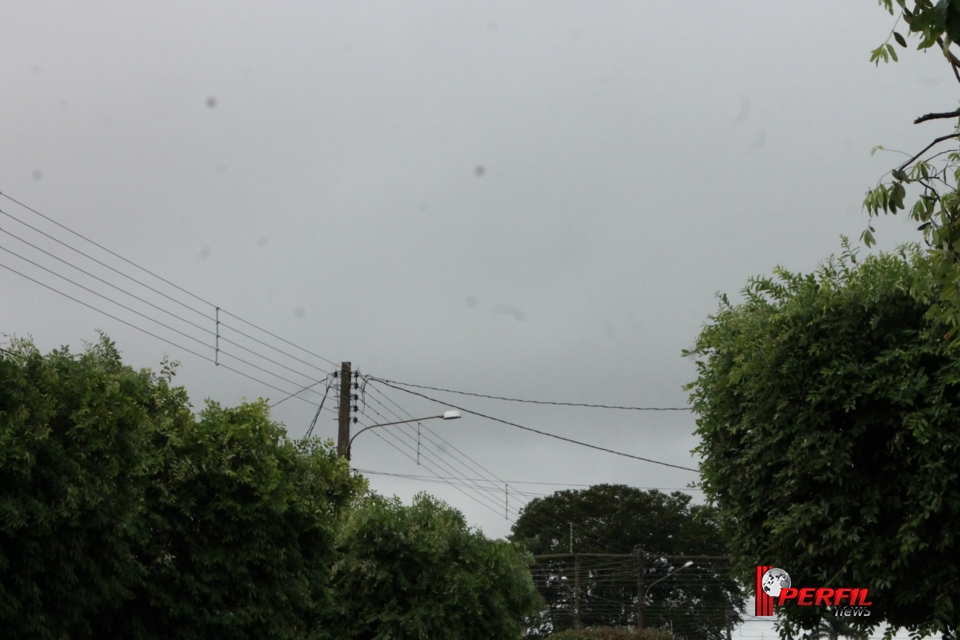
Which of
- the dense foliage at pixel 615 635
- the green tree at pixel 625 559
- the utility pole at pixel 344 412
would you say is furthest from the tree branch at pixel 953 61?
the green tree at pixel 625 559

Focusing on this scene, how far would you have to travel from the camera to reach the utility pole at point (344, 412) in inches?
1078

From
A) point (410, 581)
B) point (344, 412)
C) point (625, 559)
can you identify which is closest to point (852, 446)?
point (410, 581)

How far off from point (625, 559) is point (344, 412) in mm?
49850

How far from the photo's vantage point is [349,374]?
93.3 ft

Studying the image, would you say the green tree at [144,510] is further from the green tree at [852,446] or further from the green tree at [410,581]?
the green tree at [852,446]

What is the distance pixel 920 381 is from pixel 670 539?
215 feet

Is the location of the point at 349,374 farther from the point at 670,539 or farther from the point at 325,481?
the point at 670,539

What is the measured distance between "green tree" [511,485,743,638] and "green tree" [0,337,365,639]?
56.2 meters

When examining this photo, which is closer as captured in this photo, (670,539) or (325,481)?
(325,481)

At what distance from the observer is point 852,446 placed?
→ 43.9 feet

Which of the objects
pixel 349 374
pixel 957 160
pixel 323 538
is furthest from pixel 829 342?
pixel 349 374

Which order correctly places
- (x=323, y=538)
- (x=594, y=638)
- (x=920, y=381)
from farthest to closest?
(x=594, y=638), (x=323, y=538), (x=920, y=381)

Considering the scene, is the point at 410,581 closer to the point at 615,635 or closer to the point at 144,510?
the point at 144,510

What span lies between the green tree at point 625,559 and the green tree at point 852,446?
5848 cm
